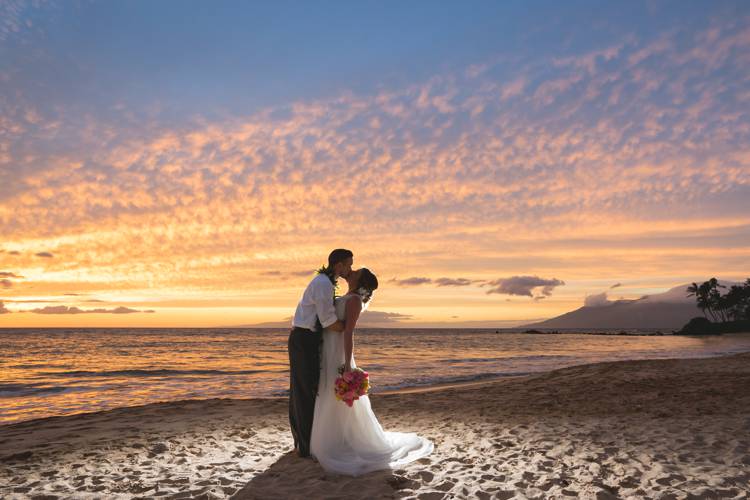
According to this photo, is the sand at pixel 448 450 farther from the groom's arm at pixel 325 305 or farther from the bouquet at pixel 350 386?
the groom's arm at pixel 325 305

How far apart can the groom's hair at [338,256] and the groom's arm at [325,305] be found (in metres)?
0.29

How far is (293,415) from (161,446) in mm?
2661

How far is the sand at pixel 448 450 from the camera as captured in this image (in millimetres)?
5301

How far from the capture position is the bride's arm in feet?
19.5

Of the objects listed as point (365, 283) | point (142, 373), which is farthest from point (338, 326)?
point (142, 373)

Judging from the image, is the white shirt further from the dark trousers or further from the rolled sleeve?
the dark trousers

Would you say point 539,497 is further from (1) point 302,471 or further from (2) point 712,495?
(1) point 302,471

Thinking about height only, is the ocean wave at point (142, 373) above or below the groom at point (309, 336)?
below

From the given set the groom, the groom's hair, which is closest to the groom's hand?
the groom

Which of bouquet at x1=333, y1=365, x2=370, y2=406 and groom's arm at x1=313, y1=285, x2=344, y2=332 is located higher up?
groom's arm at x1=313, y1=285, x2=344, y2=332

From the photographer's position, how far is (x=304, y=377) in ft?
20.5

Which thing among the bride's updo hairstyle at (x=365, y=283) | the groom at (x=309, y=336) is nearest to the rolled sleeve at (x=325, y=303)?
the groom at (x=309, y=336)

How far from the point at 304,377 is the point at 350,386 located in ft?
2.06

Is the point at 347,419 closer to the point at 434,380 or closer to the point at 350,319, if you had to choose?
the point at 350,319
